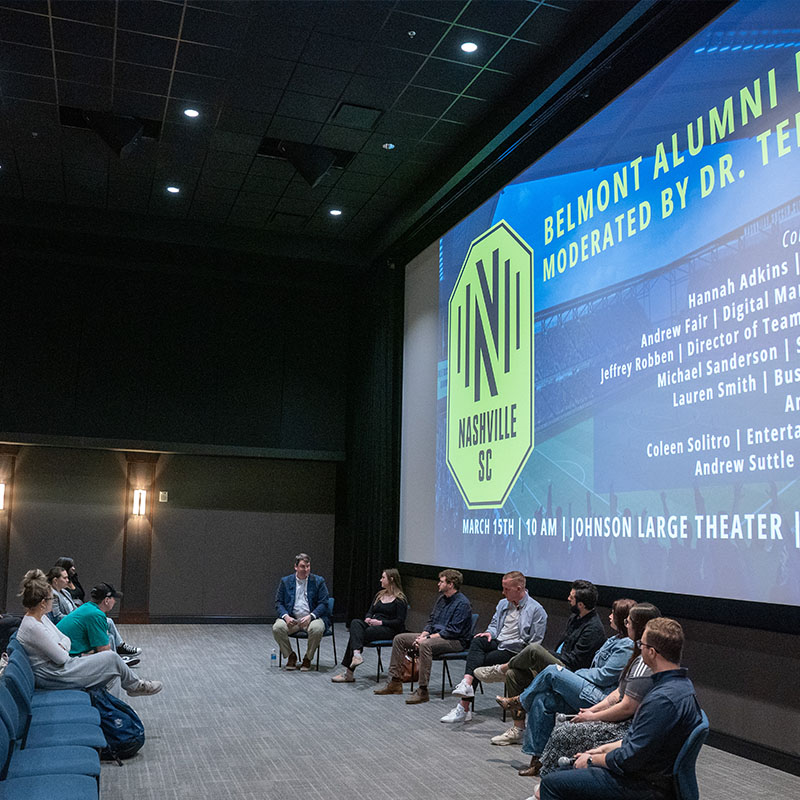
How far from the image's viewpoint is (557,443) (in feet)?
21.3

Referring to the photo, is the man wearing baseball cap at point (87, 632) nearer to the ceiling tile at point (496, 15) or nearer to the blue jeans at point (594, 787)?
the blue jeans at point (594, 787)

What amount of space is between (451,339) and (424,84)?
259 centimetres

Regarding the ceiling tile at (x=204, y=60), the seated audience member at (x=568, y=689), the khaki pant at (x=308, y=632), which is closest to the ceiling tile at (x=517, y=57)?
the ceiling tile at (x=204, y=60)

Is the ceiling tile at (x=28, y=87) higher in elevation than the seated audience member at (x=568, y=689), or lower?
higher

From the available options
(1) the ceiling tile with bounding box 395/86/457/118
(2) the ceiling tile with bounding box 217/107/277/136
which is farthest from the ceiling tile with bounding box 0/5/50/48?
(1) the ceiling tile with bounding box 395/86/457/118

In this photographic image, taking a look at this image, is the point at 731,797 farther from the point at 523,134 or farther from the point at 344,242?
the point at 344,242

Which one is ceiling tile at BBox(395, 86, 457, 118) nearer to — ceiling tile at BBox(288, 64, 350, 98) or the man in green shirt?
ceiling tile at BBox(288, 64, 350, 98)

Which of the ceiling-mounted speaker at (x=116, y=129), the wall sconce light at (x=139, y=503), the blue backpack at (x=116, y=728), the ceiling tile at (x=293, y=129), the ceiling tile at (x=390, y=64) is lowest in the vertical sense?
the blue backpack at (x=116, y=728)

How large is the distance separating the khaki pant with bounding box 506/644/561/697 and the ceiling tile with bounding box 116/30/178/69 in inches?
212

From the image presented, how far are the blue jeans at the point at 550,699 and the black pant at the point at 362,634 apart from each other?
9.33 ft

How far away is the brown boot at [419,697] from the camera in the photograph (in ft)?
20.4

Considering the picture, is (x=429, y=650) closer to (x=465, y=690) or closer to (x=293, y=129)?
(x=465, y=690)

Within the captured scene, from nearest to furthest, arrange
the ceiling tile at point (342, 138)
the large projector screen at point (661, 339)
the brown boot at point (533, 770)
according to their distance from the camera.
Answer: the brown boot at point (533, 770)
the large projector screen at point (661, 339)
the ceiling tile at point (342, 138)

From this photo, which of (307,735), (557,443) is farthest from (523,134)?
(307,735)
